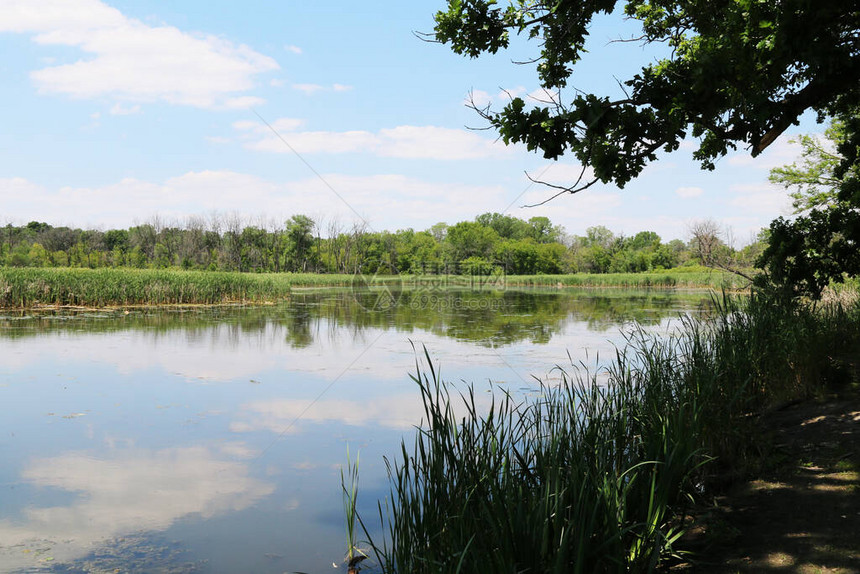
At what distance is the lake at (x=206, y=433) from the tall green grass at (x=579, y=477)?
902mm

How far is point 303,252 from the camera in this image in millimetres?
64000

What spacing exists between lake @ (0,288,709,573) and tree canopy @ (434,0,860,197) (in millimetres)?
2265

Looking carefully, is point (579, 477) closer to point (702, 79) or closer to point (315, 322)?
point (702, 79)

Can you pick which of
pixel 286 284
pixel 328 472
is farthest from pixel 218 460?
pixel 286 284

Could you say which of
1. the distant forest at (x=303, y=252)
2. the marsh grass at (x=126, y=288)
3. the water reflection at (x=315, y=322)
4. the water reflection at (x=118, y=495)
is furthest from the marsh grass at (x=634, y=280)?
the water reflection at (x=118, y=495)

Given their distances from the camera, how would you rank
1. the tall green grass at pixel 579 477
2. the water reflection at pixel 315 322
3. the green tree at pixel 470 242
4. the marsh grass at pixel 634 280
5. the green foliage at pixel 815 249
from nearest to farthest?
the tall green grass at pixel 579 477 < the green foliage at pixel 815 249 < the water reflection at pixel 315 322 < the marsh grass at pixel 634 280 < the green tree at pixel 470 242

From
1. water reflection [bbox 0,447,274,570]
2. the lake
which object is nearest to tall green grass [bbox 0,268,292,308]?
the lake

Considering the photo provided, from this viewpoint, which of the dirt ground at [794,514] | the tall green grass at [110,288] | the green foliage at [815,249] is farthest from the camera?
the tall green grass at [110,288]

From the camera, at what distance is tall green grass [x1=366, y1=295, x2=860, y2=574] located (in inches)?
98.0

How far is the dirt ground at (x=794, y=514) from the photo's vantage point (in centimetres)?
291

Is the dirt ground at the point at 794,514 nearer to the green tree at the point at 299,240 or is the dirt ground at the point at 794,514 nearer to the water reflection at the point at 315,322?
the water reflection at the point at 315,322

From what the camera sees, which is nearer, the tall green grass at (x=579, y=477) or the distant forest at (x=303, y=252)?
the tall green grass at (x=579, y=477)

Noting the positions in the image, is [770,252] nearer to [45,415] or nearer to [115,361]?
[45,415]

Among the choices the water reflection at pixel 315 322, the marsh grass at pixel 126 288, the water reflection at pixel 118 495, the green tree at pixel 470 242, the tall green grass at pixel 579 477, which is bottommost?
the water reflection at pixel 118 495
